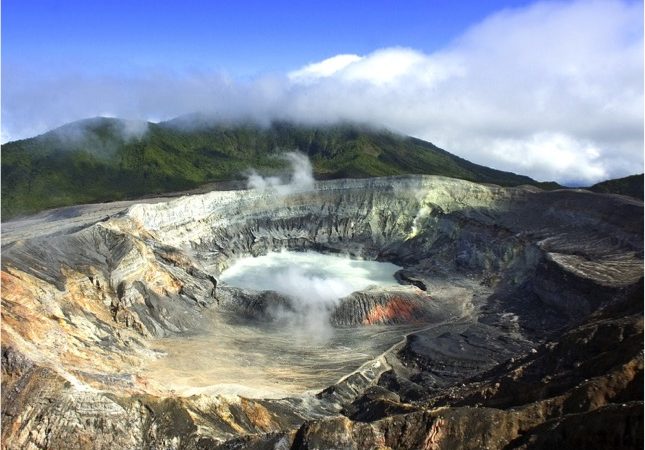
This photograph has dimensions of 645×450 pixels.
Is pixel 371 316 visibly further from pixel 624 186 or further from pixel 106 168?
pixel 106 168

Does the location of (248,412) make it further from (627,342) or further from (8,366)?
(627,342)

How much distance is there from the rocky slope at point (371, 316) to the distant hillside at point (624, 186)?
70.8 feet

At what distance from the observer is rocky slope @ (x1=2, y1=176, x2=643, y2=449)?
84.8ft

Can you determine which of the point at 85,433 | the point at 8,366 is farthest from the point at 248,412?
the point at 8,366

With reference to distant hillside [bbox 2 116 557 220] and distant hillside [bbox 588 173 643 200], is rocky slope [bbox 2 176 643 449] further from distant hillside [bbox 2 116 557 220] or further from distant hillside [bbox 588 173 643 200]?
distant hillside [bbox 2 116 557 220]

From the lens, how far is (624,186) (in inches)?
4038

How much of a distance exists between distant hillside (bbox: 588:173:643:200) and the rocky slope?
21575 mm

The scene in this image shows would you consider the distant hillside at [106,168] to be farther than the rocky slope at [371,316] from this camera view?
Yes

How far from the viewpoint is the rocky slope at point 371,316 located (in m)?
25.9

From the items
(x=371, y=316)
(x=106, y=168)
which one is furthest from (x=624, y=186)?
(x=106, y=168)

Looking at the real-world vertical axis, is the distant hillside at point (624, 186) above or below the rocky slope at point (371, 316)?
above

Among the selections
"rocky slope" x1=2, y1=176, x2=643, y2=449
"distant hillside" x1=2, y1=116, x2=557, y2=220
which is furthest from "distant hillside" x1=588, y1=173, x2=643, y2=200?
"distant hillside" x1=2, y1=116, x2=557, y2=220

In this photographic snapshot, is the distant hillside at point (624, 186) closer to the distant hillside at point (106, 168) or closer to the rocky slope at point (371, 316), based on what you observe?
the rocky slope at point (371, 316)

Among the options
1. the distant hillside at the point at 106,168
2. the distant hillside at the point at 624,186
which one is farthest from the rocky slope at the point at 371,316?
the distant hillside at the point at 106,168
